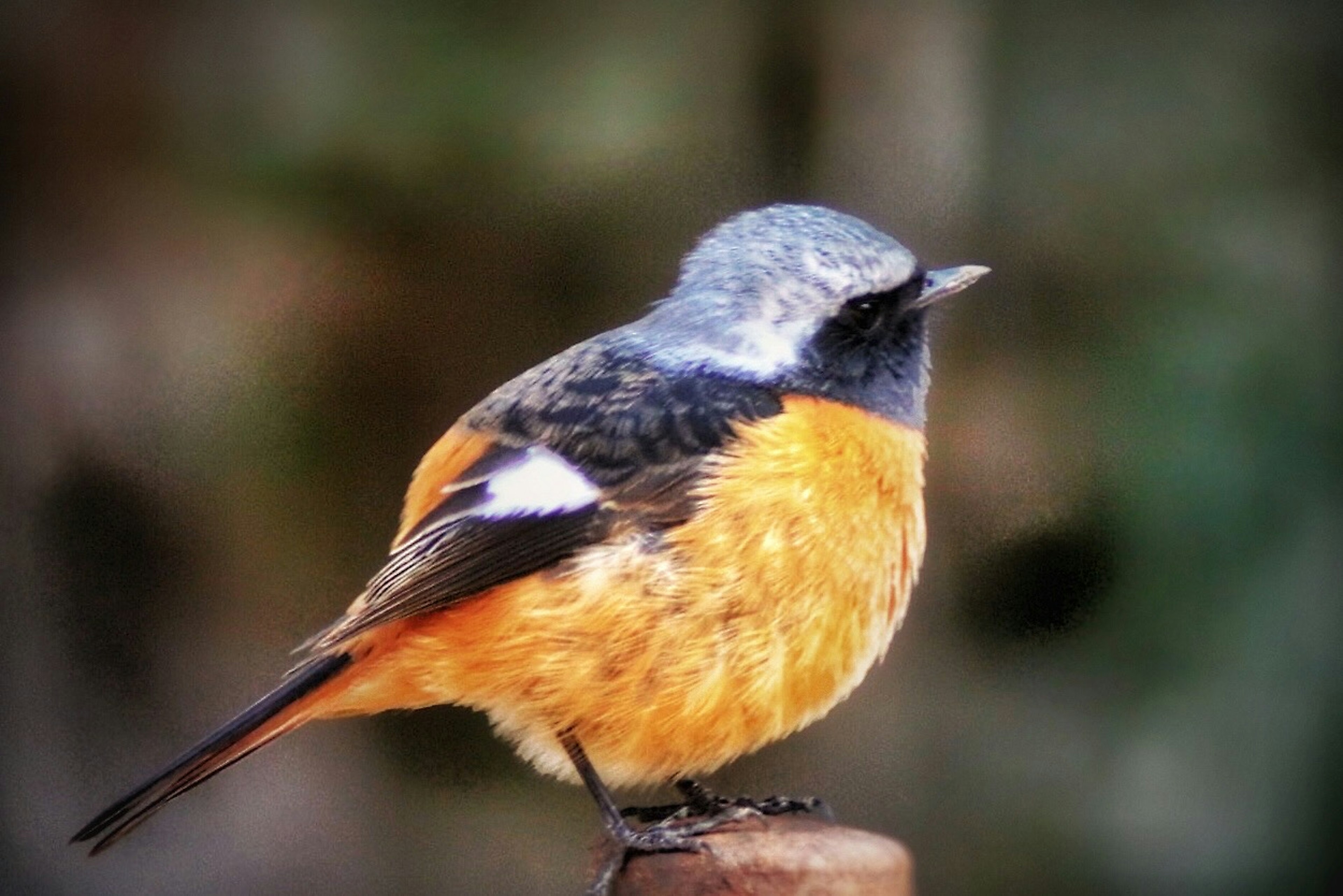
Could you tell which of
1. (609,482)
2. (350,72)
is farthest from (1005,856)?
(350,72)

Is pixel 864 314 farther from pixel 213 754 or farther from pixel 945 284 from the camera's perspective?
pixel 213 754

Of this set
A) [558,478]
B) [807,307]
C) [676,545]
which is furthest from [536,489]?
[807,307]

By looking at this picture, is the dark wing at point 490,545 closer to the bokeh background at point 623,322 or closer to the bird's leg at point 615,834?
the bird's leg at point 615,834

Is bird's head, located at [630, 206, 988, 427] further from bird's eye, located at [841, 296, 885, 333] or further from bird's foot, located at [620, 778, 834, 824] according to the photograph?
bird's foot, located at [620, 778, 834, 824]

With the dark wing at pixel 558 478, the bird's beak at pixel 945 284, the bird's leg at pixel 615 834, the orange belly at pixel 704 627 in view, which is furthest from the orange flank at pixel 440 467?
the bird's beak at pixel 945 284

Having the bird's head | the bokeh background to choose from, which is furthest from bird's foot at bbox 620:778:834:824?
the bird's head

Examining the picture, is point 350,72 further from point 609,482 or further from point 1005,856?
point 1005,856
